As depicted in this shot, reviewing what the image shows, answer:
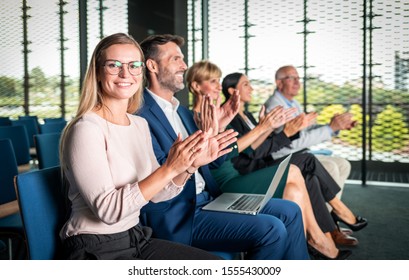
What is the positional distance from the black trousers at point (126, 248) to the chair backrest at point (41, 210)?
0.17 ft

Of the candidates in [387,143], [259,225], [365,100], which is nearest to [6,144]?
[259,225]

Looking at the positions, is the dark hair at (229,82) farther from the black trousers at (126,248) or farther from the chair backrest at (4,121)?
the chair backrest at (4,121)

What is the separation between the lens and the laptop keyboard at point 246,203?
6.08ft

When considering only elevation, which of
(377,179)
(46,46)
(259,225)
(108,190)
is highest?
(46,46)

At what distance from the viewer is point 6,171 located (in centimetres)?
213

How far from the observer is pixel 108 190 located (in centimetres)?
119

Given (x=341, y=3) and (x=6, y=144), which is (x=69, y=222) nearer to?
(x=6, y=144)

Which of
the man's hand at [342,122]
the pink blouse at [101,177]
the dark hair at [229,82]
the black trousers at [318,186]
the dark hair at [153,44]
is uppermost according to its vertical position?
the dark hair at [153,44]

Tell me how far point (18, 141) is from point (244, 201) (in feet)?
6.90

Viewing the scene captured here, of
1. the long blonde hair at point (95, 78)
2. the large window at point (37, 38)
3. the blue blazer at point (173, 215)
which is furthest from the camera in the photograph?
the large window at point (37, 38)

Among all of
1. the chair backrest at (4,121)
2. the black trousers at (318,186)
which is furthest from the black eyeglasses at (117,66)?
the chair backrest at (4,121)

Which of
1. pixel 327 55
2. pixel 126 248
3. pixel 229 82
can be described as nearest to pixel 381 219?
pixel 229 82

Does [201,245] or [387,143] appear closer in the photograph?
[201,245]

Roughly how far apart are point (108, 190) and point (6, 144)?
122 centimetres
